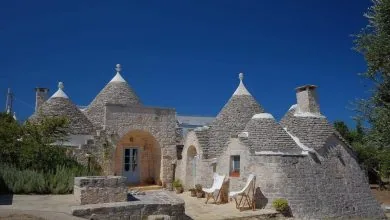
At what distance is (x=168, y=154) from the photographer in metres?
20.6

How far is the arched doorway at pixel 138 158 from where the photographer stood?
2050 centimetres

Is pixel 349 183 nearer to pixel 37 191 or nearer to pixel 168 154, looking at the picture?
pixel 168 154

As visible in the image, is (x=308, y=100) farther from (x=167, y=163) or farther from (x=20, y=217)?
(x=20, y=217)

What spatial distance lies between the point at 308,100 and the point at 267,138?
331 cm

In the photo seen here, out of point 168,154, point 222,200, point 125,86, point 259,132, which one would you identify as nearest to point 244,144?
point 259,132

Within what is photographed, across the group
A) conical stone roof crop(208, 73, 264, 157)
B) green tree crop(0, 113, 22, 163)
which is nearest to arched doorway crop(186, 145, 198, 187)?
conical stone roof crop(208, 73, 264, 157)

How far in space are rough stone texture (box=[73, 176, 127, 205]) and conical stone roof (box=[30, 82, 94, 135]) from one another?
8988 millimetres

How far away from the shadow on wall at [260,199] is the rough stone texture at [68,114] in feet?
29.8

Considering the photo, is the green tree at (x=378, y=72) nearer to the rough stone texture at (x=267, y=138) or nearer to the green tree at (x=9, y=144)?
the rough stone texture at (x=267, y=138)

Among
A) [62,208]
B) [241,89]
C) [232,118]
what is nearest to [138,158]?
[232,118]

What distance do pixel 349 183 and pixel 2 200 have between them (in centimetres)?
1220

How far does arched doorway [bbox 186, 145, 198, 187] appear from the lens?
62.3 ft

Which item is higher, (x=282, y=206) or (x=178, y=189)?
(x=178, y=189)

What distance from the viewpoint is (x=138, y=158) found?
2112cm
